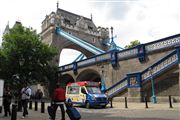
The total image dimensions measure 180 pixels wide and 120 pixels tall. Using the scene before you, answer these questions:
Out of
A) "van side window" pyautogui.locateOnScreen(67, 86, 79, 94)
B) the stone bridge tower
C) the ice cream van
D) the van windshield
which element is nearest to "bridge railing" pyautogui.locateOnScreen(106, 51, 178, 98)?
the van windshield

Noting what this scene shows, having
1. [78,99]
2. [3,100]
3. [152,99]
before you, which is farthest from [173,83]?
[3,100]

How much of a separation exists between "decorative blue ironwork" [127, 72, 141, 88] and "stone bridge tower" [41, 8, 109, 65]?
3559cm

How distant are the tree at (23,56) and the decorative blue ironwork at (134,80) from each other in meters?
17.1

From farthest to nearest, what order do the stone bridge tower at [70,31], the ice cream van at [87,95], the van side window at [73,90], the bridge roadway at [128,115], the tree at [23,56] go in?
1. the stone bridge tower at [70,31]
2. the tree at [23,56]
3. the van side window at [73,90]
4. the ice cream van at [87,95]
5. the bridge roadway at [128,115]

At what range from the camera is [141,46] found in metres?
26.8

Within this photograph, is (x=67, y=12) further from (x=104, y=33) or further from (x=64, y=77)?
(x=64, y=77)

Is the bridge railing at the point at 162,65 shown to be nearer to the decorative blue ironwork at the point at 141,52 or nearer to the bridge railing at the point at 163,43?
the bridge railing at the point at 163,43

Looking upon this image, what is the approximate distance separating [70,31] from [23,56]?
29.3 metres

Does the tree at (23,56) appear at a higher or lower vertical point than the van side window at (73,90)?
higher

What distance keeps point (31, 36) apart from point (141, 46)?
1775cm

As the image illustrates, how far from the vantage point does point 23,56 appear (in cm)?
3625

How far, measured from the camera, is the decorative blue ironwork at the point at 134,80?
2273cm

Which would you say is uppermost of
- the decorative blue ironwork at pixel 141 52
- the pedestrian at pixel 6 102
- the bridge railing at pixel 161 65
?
the decorative blue ironwork at pixel 141 52

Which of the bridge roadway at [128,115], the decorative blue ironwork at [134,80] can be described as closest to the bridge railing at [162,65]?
the decorative blue ironwork at [134,80]
